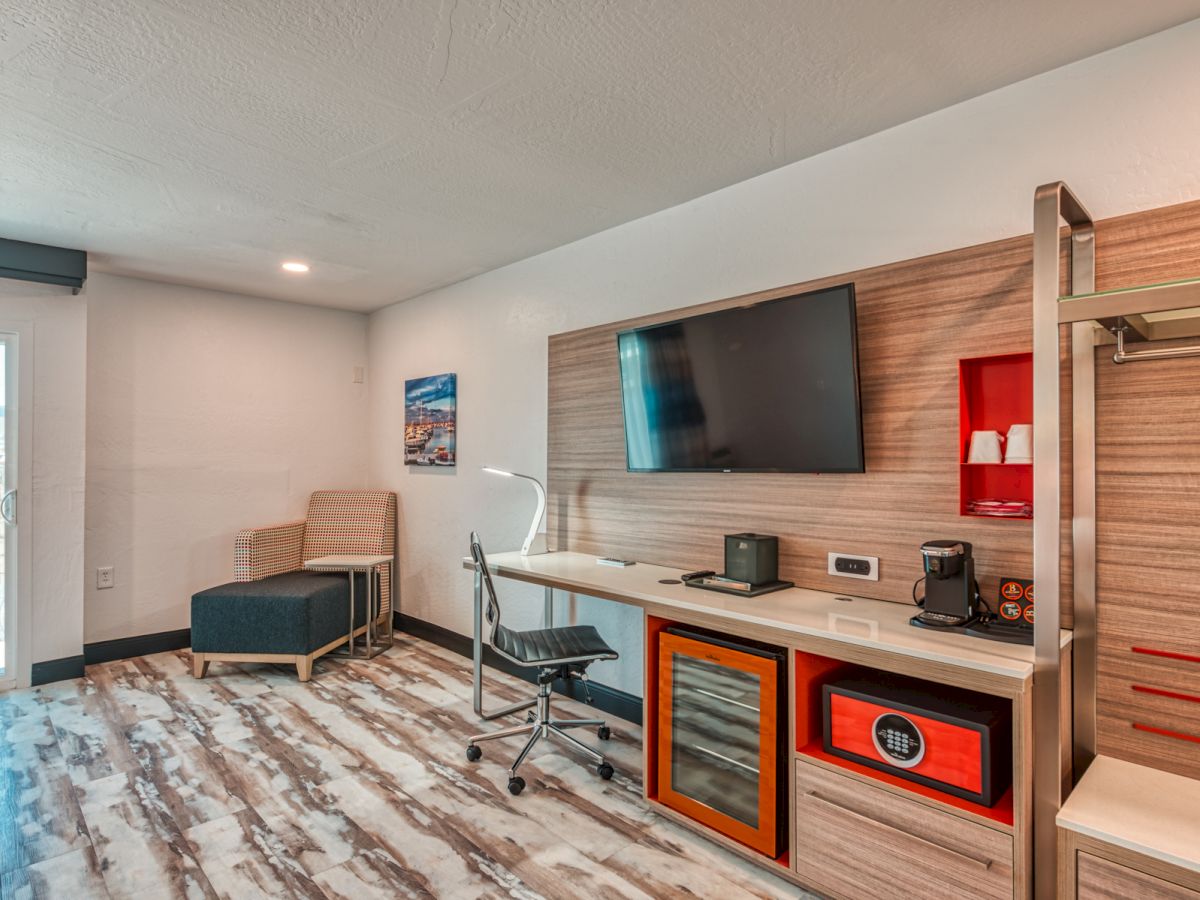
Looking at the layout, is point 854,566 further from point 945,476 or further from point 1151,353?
point 1151,353

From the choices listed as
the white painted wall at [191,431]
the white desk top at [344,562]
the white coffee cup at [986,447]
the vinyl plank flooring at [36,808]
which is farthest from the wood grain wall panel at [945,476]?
the white painted wall at [191,431]

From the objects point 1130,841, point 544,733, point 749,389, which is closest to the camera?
point 1130,841

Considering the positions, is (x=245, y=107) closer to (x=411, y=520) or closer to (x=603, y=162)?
(x=603, y=162)

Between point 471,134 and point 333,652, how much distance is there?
3.55 m

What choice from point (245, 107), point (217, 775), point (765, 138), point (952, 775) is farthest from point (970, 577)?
point (217, 775)

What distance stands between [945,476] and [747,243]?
1.26 meters

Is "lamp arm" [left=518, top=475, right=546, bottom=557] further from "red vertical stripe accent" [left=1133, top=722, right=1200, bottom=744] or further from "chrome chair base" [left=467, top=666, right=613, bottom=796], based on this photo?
"red vertical stripe accent" [left=1133, top=722, right=1200, bottom=744]

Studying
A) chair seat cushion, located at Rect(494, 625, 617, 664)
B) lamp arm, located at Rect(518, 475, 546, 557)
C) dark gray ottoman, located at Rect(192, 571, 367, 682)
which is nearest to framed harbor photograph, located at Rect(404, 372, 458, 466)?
lamp arm, located at Rect(518, 475, 546, 557)

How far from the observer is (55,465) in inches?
157

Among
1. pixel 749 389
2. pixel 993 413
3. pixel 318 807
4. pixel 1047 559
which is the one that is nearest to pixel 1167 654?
pixel 1047 559

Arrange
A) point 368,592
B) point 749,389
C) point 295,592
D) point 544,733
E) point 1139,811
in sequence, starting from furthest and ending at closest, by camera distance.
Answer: point 368,592, point 295,592, point 544,733, point 749,389, point 1139,811

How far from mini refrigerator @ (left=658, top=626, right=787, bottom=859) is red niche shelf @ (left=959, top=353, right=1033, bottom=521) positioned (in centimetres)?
85

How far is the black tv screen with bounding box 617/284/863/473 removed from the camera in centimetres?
239

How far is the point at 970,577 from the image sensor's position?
2021 mm
